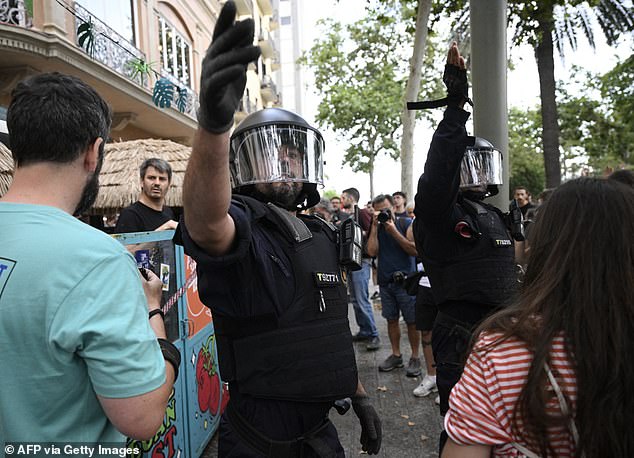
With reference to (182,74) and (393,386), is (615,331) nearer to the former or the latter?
(393,386)

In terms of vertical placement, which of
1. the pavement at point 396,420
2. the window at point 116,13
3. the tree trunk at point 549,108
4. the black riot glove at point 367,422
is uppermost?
the window at point 116,13

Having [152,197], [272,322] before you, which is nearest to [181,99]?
[152,197]

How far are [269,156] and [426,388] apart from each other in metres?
3.29

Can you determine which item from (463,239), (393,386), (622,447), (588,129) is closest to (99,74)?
(393,386)

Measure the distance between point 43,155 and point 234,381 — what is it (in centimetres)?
97

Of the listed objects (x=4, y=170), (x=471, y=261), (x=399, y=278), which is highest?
(x=4, y=170)

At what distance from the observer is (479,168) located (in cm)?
304

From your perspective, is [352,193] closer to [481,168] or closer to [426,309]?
[426,309]

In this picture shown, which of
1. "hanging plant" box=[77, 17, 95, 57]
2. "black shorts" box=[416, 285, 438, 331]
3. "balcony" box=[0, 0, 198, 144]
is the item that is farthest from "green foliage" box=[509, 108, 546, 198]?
"black shorts" box=[416, 285, 438, 331]

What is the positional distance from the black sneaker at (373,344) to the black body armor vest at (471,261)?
10.6 ft

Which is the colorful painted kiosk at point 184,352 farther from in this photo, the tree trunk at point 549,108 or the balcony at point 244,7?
the balcony at point 244,7

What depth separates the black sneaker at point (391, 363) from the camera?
5.09 metres

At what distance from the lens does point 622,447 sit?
3.32 feet

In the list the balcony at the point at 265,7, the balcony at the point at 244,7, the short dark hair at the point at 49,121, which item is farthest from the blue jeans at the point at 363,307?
the balcony at the point at 265,7
